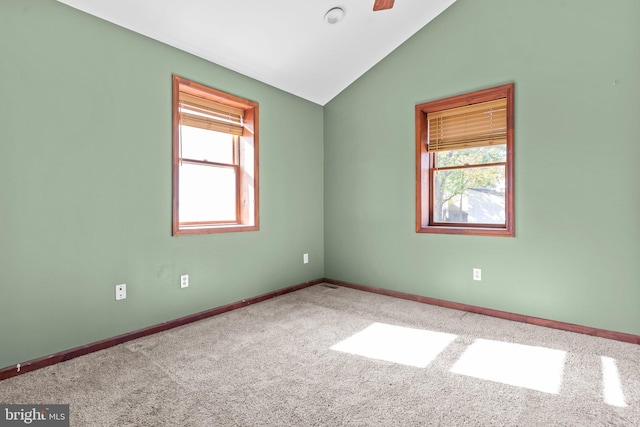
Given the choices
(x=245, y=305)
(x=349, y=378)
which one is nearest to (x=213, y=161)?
(x=245, y=305)

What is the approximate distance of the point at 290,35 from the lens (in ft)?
9.82

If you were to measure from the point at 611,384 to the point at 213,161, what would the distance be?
11.0 feet

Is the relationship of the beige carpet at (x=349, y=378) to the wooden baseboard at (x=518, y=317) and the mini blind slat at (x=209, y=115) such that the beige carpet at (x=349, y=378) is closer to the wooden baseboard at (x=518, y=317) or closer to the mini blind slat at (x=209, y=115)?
the wooden baseboard at (x=518, y=317)

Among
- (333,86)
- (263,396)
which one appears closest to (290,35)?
(333,86)

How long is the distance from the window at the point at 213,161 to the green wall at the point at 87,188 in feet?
0.36

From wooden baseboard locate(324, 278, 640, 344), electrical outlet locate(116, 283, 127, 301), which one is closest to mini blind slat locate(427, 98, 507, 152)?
wooden baseboard locate(324, 278, 640, 344)

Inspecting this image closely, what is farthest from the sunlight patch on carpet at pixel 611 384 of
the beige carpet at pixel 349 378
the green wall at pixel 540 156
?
the green wall at pixel 540 156

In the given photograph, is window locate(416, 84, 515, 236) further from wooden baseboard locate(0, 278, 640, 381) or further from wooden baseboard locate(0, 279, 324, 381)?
wooden baseboard locate(0, 279, 324, 381)

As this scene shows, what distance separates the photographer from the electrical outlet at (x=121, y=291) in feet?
7.88

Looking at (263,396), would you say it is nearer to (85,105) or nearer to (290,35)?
(85,105)

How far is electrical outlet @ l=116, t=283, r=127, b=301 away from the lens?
2402 millimetres

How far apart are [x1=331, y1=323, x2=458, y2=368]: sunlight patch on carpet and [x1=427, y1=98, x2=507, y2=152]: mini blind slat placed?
1826 mm

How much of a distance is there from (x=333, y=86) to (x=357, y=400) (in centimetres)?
334

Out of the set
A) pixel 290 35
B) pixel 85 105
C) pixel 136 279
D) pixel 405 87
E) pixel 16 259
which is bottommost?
pixel 136 279
